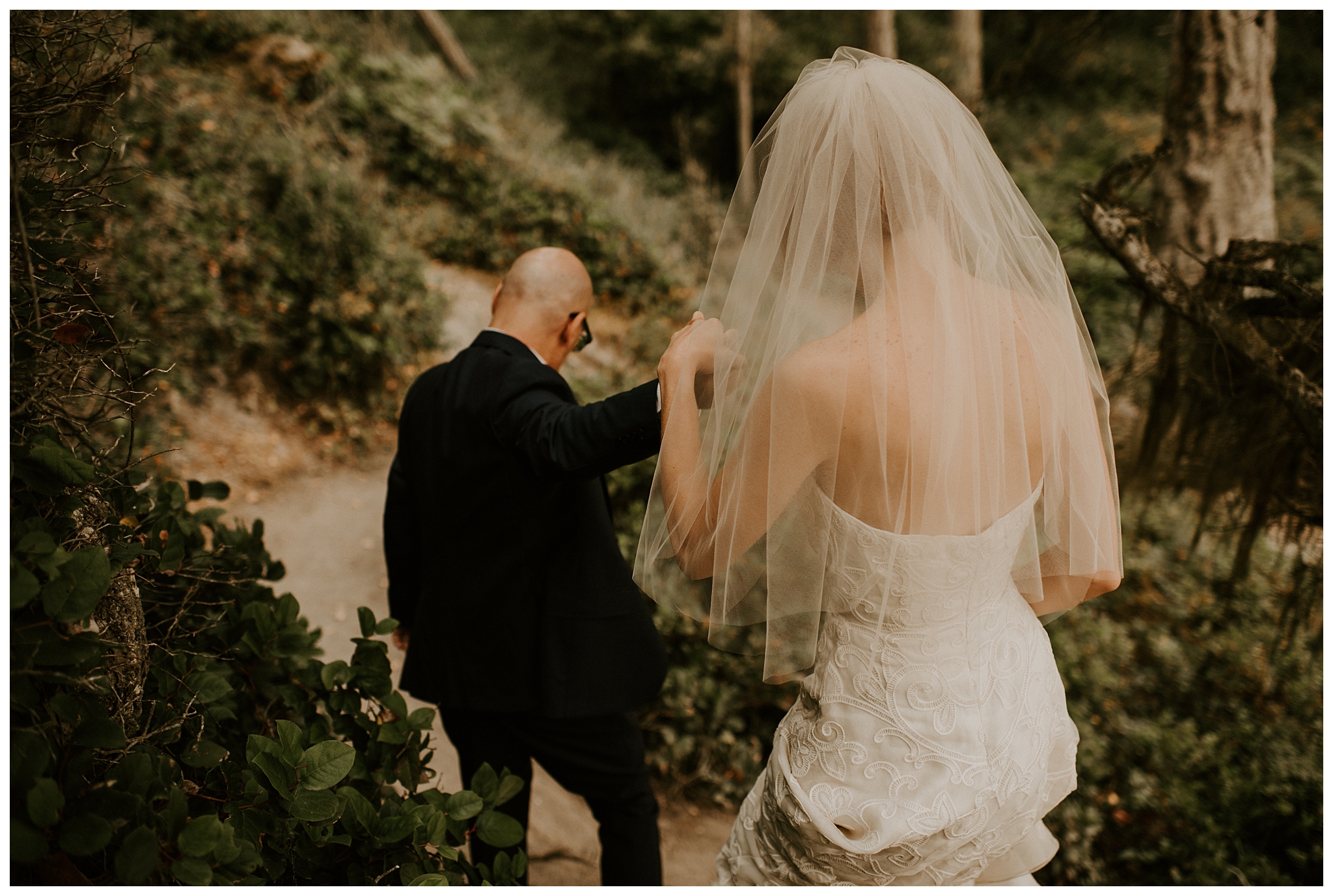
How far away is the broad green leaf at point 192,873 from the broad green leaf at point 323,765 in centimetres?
24

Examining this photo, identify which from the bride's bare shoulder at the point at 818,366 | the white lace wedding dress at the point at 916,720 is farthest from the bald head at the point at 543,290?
the white lace wedding dress at the point at 916,720

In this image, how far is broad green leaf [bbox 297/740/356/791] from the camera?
1367 millimetres

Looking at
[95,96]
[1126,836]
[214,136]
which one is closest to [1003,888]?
[1126,836]

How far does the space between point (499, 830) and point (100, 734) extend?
89cm

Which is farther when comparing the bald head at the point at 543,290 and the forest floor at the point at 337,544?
the forest floor at the point at 337,544

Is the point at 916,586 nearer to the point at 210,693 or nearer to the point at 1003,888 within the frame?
the point at 1003,888

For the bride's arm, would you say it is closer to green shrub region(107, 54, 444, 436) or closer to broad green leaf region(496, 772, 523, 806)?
broad green leaf region(496, 772, 523, 806)

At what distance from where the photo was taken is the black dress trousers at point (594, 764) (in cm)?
229

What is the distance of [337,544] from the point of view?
5004mm

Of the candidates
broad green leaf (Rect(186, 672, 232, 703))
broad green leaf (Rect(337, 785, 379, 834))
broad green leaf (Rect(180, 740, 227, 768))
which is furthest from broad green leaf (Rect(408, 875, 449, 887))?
broad green leaf (Rect(186, 672, 232, 703))

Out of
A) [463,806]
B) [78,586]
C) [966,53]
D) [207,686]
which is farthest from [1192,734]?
[966,53]

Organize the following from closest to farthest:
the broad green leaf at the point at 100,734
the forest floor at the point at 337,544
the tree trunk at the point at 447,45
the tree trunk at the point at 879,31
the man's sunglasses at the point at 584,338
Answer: the broad green leaf at the point at 100,734 → the man's sunglasses at the point at 584,338 → the forest floor at the point at 337,544 → the tree trunk at the point at 879,31 → the tree trunk at the point at 447,45

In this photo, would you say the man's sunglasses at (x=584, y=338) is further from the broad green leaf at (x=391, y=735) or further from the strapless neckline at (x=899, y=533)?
the broad green leaf at (x=391, y=735)

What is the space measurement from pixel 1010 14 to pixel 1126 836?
17571 millimetres
